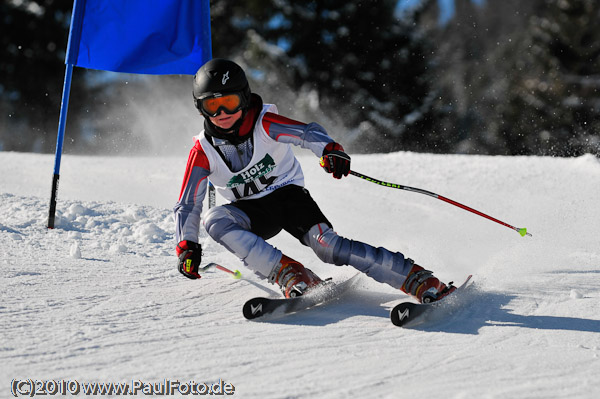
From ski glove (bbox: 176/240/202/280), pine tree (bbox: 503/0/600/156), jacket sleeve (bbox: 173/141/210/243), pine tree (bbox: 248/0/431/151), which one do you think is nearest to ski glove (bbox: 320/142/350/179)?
jacket sleeve (bbox: 173/141/210/243)

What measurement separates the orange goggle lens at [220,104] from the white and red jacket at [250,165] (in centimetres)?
A: 13

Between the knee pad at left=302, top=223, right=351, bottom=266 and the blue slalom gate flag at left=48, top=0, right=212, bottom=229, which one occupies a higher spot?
the blue slalom gate flag at left=48, top=0, right=212, bottom=229

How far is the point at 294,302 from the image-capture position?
2.89 metres

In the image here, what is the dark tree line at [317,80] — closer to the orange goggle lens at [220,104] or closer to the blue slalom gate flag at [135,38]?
the blue slalom gate flag at [135,38]

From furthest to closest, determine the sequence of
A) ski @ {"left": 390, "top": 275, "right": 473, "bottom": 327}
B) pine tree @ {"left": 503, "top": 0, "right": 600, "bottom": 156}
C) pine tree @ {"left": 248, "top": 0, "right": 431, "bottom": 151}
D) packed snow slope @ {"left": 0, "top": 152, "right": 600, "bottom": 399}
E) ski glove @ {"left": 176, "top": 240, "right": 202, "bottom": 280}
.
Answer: pine tree @ {"left": 503, "top": 0, "right": 600, "bottom": 156} → pine tree @ {"left": 248, "top": 0, "right": 431, "bottom": 151} → ski glove @ {"left": 176, "top": 240, "right": 202, "bottom": 280} → ski @ {"left": 390, "top": 275, "right": 473, "bottom": 327} → packed snow slope @ {"left": 0, "top": 152, "right": 600, "bottom": 399}

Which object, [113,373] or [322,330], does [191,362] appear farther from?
[322,330]

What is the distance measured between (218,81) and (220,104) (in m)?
0.12

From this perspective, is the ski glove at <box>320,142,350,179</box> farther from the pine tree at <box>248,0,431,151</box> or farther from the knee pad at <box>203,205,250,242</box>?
the pine tree at <box>248,0,431,151</box>

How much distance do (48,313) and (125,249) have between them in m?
1.49

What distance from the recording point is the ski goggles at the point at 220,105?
3236mm

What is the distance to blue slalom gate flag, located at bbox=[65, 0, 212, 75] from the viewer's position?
4.91 metres

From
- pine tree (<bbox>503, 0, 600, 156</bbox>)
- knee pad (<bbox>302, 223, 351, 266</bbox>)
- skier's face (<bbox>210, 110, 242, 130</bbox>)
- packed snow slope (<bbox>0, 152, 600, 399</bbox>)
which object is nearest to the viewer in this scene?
packed snow slope (<bbox>0, 152, 600, 399</bbox>)

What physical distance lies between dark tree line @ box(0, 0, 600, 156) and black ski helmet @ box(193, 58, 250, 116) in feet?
59.4

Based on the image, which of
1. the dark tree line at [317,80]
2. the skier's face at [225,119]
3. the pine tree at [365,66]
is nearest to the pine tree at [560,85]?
the dark tree line at [317,80]
